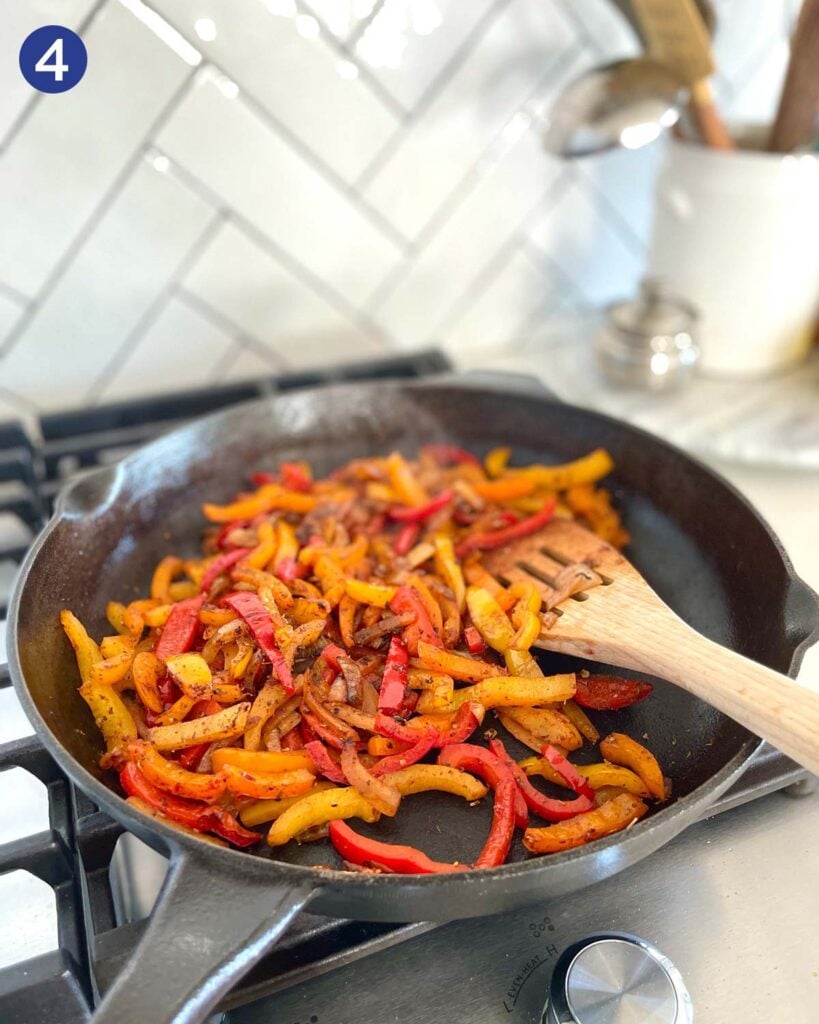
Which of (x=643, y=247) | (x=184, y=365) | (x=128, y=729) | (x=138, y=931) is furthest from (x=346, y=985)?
(x=643, y=247)

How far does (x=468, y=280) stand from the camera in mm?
1671

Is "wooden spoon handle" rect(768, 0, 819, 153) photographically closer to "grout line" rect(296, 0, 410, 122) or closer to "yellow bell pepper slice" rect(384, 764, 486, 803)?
"grout line" rect(296, 0, 410, 122)

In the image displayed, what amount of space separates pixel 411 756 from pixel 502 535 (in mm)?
400

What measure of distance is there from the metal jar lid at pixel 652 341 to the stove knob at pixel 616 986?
1.03 metres

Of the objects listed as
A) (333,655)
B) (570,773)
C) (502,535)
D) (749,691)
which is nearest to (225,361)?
(502,535)

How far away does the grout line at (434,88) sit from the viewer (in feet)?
4.61

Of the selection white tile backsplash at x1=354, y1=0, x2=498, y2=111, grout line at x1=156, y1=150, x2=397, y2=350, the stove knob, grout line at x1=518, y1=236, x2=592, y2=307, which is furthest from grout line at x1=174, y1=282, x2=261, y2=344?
the stove knob

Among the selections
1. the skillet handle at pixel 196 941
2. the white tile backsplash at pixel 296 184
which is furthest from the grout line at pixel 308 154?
the skillet handle at pixel 196 941

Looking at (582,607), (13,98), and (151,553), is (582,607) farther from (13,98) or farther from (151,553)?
(13,98)

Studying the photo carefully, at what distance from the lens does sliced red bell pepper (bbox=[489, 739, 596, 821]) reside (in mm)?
874

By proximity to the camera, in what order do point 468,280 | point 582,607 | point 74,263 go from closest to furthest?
1. point 582,607
2. point 74,263
3. point 468,280

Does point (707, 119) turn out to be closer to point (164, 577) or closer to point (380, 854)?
point (164, 577)

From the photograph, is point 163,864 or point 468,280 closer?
point 163,864

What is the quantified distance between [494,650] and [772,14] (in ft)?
4.39
